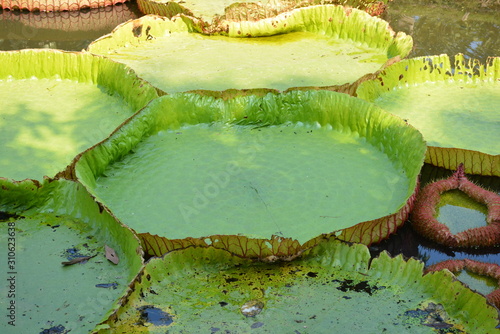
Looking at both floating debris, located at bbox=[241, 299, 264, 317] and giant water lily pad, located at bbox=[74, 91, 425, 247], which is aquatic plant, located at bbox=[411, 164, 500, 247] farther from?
floating debris, located at bbox=[241, 299, 264, 317]

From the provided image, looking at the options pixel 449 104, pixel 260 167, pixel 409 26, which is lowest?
pixel 260 167

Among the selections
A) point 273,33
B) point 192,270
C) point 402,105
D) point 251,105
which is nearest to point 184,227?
point 192,270

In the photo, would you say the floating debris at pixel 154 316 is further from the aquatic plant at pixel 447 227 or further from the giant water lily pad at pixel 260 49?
the giant water lily pad at pixel 260 49

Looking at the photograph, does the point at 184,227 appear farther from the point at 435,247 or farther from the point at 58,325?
the point at 435,247

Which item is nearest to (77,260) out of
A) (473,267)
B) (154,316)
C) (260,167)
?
(154,316)

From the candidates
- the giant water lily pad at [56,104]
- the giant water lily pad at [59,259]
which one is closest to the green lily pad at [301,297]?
the giant water lily pad at [59,259]

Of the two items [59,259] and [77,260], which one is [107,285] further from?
[59,259]
